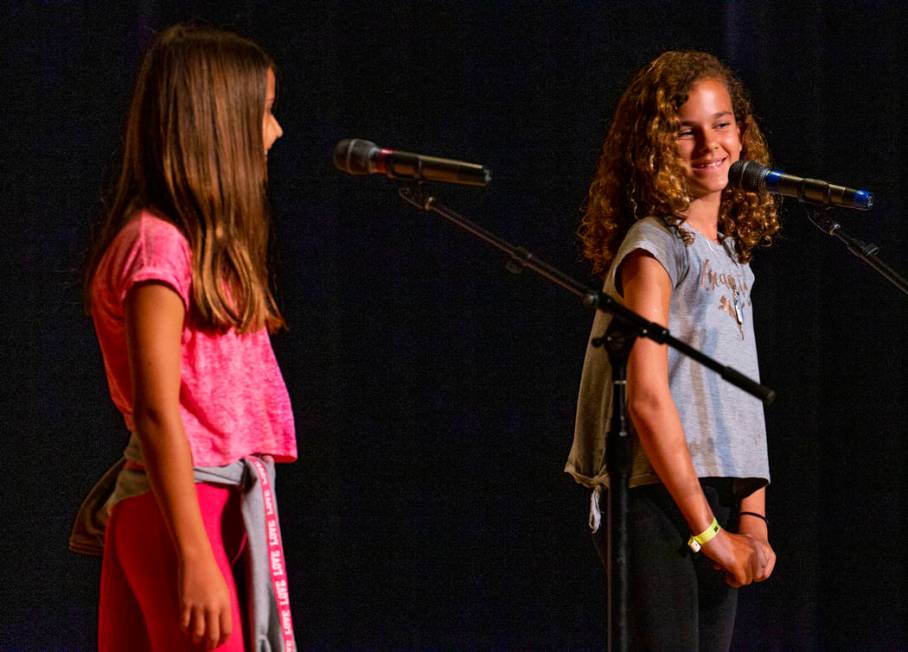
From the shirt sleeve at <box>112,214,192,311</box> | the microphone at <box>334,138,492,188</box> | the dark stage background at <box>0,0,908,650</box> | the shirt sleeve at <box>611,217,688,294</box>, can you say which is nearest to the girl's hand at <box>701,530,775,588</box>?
the shirt sleeve at <box>611,217,688,294</box>

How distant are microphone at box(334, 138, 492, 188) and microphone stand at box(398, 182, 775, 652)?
1.0 inches

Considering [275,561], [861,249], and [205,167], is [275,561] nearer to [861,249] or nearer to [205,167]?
[205,167]

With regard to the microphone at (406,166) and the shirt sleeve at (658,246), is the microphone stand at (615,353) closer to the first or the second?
the microphone at (406,166)

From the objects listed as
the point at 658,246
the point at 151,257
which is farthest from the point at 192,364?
the point at 658,246

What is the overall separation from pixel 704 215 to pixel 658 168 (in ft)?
0.35

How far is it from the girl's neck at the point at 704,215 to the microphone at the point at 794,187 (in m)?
0.06

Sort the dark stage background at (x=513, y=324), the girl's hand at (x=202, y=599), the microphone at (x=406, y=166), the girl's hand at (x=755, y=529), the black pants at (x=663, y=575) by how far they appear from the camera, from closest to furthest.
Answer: the girl's hand at (x=202, y=599) → the microphone at (x=406, y=166) → the black pants at (x=663, y=575) → the girl's hand at (x=755, y=529) → the dark stage background at (x=513, y=324)

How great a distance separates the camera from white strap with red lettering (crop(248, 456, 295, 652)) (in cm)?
141

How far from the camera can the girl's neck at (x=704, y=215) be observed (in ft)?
6.30

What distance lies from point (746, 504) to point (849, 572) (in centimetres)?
144

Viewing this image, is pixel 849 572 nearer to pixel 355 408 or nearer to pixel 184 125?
pixel 355 408

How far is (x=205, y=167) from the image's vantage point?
4.73ft

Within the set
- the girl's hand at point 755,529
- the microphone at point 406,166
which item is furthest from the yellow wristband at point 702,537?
the microphone at point 406,166

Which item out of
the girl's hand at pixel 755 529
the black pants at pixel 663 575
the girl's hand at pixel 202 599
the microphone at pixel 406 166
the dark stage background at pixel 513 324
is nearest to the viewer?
the girl's hand at pixel 202 599
